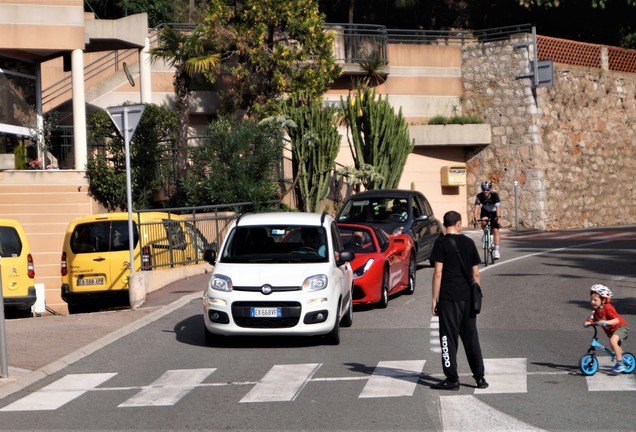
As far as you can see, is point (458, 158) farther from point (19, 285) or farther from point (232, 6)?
point (19, 285)

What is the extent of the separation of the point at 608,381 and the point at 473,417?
2137mm

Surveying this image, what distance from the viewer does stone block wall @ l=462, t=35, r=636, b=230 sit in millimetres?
37812

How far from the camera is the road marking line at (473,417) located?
8945 mm

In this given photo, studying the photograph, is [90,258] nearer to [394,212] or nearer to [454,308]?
[394,212]

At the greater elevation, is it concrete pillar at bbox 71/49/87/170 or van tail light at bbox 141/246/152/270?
concrete pillar at bbox 71/49/87/170

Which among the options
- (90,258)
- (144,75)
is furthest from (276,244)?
(144,75)

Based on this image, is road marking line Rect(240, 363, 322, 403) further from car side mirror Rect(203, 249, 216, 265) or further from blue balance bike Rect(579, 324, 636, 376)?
blue balance bike Rect(579, 324, 636, 376)

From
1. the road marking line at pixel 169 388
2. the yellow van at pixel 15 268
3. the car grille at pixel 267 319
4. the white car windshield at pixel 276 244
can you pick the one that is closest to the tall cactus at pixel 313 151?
the yellow van at pixel 15 268

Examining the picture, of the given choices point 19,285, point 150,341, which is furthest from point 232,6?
point 150,341

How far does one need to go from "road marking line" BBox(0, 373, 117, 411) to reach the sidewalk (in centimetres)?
33

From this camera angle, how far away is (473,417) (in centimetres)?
935

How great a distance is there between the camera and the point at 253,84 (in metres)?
34.7

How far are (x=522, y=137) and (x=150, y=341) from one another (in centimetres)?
2546

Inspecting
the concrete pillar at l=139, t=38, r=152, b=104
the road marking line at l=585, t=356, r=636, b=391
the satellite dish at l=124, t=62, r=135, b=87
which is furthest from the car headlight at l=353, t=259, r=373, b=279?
the satellite dish at l=124, t=62, r=135, b=87
